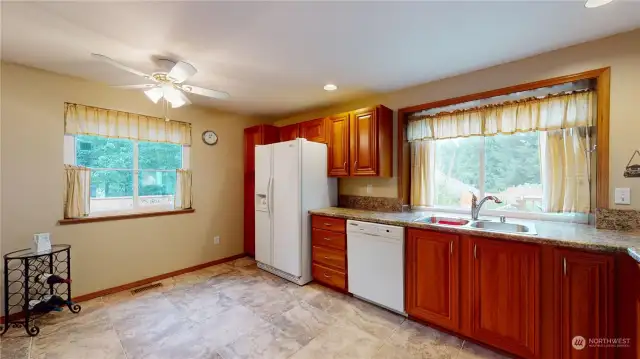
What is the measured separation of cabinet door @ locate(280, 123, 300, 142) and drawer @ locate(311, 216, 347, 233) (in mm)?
1300

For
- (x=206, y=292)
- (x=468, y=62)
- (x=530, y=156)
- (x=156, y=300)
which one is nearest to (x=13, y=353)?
(x=156, y=300)

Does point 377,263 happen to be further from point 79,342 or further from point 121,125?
point 121,125

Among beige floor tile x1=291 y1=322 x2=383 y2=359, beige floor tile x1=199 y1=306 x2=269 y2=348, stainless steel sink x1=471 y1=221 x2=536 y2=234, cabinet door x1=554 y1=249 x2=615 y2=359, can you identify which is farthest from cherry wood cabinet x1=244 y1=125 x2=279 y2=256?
cabinet door x1=554 y1=249 x2=615 y2=359

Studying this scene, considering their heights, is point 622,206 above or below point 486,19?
below

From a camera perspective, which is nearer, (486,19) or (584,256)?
(584,256)

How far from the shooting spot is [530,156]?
7.68 ft

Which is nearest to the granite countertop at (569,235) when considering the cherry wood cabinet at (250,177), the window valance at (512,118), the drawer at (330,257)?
the drawer at (330,257)

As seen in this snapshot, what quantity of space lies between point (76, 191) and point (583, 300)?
4.30m

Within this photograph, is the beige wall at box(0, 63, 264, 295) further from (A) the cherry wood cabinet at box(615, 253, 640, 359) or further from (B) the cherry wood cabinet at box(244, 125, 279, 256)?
(A) the cherry wood cabinet at box(615, 253, 640, 359)

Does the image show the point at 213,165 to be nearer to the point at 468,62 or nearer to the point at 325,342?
the point at 325,342

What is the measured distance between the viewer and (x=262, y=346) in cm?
193

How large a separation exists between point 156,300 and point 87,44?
2.41 metres

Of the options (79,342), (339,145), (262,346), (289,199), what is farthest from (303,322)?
(339,145)

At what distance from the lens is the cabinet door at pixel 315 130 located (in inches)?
131
